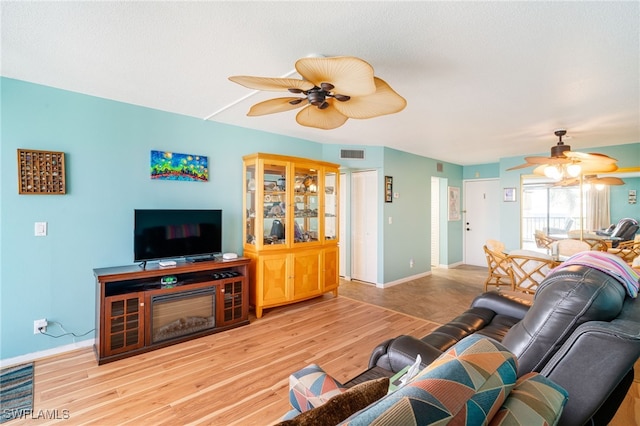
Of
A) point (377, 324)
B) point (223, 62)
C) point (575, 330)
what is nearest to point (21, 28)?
point (223, 62)

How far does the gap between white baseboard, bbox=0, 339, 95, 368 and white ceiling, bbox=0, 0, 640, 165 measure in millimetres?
2365

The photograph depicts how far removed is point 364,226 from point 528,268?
2445 millimetres

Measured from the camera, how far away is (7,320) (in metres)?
2.47

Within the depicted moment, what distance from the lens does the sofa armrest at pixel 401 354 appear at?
1443mm

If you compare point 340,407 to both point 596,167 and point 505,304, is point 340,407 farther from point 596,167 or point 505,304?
point 596,167

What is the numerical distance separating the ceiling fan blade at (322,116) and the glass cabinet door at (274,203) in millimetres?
1397

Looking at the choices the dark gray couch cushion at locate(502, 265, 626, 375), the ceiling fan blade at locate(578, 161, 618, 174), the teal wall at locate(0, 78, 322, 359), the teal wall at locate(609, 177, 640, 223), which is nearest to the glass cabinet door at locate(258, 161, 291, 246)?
the teal wall at locate(0, 78, 322, 359)

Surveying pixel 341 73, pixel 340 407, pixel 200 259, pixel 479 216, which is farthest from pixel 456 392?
pixel 479 216

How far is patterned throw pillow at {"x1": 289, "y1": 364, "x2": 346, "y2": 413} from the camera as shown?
1.07 meters

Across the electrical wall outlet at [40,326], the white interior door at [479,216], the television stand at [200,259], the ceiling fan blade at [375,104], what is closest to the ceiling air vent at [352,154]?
the television stand at [200,259]

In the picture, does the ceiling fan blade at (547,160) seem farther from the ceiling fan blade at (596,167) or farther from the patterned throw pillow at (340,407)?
the patterned throw pillow at (340,407)

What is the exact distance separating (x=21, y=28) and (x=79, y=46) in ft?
0.90

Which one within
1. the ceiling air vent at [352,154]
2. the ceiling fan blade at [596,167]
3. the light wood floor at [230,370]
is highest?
the ceiling air vent at [352,154]

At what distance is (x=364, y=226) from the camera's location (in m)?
5.27
